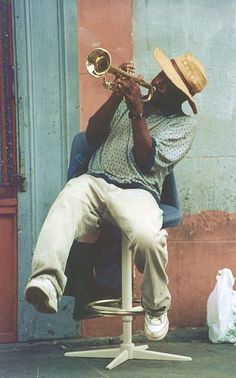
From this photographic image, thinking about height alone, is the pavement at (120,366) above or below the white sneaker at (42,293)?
below

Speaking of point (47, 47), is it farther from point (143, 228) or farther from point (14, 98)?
point (143, 228)

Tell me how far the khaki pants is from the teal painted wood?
1024 mm

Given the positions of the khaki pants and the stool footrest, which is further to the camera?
the stool footrest

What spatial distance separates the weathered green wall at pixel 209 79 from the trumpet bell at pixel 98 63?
115 cm

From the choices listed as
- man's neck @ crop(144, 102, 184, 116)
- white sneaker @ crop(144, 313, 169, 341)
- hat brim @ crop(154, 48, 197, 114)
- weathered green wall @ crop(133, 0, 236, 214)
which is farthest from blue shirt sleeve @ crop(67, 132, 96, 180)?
weathered green wall @ crop(133, 0, 236, 214)

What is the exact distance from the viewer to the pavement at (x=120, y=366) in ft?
15.5

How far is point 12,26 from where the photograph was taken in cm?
573

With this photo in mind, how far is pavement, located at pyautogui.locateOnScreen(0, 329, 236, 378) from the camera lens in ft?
15.5

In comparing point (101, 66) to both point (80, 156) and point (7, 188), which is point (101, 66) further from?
point (7, 188)

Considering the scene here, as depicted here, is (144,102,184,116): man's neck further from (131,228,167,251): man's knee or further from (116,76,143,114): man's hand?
(131,228,167,251): man's knee

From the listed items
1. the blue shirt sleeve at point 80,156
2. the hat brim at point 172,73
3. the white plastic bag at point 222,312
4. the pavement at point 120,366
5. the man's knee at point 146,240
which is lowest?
the pavement at point 120,366

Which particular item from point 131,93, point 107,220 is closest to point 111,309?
point 107,220

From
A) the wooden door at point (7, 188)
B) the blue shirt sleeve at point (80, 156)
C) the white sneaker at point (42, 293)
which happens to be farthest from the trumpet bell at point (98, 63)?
the white sneaker at point (42, 293)

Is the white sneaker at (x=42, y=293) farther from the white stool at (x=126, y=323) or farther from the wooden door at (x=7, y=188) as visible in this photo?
the wooden door at (x=7, y=188)
